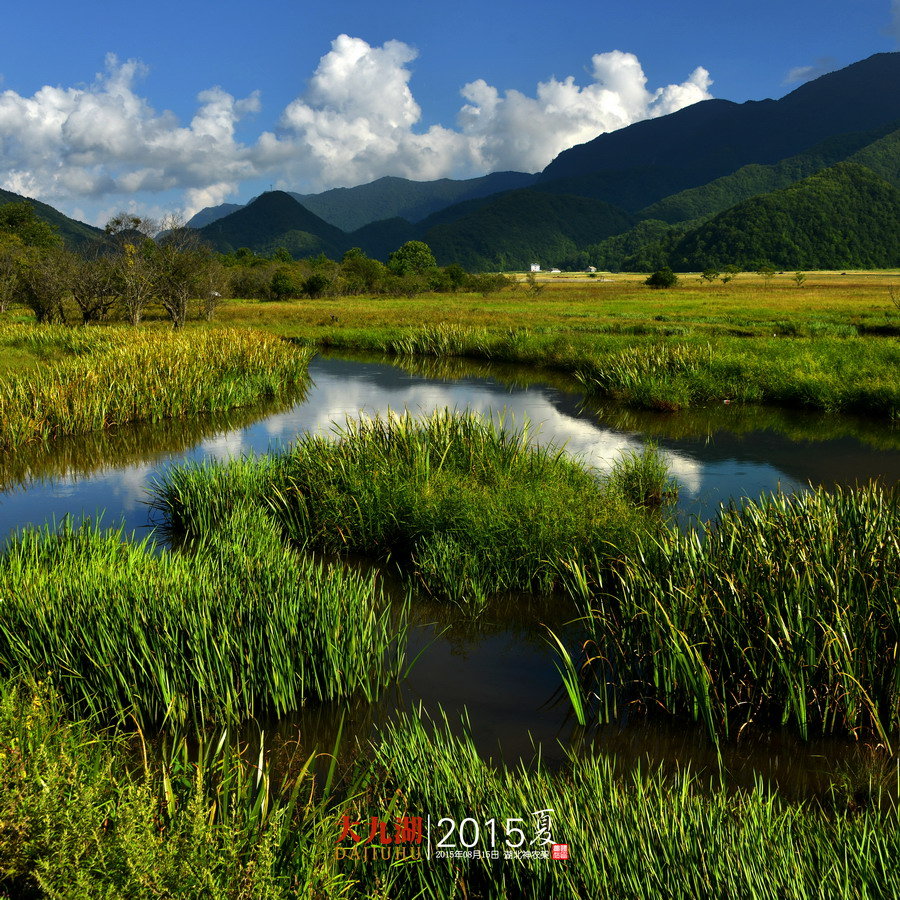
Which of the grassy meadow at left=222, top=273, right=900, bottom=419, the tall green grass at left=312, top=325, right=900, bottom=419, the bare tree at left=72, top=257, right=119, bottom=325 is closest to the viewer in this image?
the tall green grass at left=312, top=325, right=900, bottom=419

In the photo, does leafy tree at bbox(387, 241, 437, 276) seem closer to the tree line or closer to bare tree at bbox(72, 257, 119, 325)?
the tree line

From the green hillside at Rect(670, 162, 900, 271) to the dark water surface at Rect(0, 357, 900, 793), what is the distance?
439 ft

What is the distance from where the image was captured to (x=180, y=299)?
137ft

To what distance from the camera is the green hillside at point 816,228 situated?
140000 millimetres

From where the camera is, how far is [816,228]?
14450cm

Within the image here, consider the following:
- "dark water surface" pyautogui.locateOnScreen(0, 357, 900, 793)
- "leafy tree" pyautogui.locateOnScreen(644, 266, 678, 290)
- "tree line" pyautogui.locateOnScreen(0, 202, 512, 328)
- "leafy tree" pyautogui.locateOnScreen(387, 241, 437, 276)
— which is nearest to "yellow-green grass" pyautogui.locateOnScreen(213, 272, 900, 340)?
"tree line" pyautogui.locateOnScreen(0, 202, 512, 328)

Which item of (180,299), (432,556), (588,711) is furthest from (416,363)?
(588,711)

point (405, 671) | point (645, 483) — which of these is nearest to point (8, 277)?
point (645, 483)

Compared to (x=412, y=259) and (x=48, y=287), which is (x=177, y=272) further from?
(x=412, y=259)

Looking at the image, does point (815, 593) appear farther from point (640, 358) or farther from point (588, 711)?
point (640, 358)

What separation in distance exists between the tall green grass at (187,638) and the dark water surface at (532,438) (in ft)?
1.42

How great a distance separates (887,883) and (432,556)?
241 inches

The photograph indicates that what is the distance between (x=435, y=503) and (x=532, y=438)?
20.2 feet

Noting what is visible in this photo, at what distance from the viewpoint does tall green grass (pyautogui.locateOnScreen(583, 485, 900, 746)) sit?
575 cm
